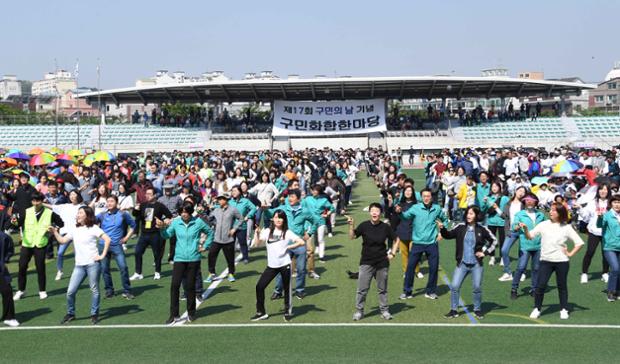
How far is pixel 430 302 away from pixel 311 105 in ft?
147

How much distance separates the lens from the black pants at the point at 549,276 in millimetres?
9727

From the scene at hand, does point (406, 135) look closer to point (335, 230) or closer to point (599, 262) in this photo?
point (335, 230)

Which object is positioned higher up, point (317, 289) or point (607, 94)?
point (607, 94)

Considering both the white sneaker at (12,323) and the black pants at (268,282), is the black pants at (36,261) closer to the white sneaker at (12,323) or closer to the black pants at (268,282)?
the white sneaker at (12,323)

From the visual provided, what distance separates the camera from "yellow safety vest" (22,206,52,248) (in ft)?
37.3

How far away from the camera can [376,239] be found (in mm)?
9609

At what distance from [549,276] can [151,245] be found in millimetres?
6624

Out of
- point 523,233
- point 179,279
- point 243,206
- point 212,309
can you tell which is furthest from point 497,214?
point 179,279

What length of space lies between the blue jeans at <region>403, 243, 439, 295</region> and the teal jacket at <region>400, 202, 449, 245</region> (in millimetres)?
79

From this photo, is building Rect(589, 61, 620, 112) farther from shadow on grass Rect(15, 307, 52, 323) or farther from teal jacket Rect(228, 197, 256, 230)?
shadow on grass Rect(15, 307, 52, 323)

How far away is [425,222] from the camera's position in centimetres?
1097

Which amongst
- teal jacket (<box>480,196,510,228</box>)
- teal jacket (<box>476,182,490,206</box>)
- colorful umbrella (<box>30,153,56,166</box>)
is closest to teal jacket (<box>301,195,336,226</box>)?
teal jacket (<box>480,196,510,228</box>)

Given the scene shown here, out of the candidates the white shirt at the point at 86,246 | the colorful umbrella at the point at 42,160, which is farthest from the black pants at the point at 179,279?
the colorful umbrella at the point at 42,160

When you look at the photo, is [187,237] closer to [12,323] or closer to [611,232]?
[12,323]
